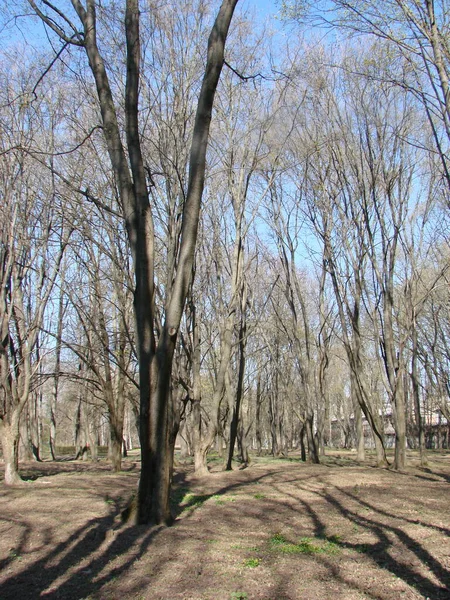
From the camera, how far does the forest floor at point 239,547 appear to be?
142 inches

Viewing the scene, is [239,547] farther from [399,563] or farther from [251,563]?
[399,563]

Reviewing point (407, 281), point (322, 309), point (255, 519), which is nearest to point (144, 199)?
point (255, 519)

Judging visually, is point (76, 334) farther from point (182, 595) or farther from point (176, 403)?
point (182, 595)

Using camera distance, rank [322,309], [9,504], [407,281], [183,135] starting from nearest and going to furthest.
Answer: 1. [9,504]
2. [183,135]
3. [407,281]
4. [322,309]

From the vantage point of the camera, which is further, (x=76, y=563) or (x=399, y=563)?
(x=76, y=563)

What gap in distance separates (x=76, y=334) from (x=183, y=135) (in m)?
11.7

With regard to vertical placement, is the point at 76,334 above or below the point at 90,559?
above

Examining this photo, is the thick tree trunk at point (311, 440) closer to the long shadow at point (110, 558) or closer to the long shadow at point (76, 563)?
the long shadow at point (110, 558)

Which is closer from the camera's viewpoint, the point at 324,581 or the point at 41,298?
the point at 324,581

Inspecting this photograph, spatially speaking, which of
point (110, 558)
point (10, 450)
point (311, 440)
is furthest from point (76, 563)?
point (311, 440)

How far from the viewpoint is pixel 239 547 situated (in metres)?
4.76

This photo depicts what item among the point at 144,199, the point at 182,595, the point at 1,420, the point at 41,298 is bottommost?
the point at 182,595

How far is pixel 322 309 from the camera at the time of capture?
15.9 m

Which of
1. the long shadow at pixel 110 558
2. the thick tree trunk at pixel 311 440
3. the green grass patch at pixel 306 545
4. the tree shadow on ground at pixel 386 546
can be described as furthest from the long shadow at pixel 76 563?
the thick tree trunk at pixel 311 440
